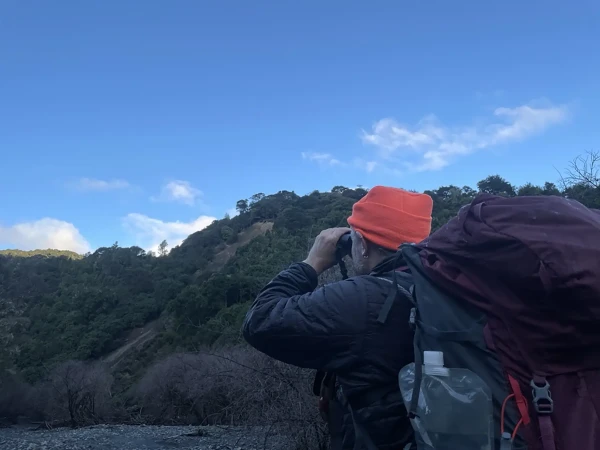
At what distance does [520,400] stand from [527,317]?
7.9 inches

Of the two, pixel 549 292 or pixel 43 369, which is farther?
pixel 43 369

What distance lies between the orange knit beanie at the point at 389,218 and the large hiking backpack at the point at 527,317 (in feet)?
1.33

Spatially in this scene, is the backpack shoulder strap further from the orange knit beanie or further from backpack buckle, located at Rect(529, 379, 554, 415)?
backpack buckle, located at Rect(529, 379, 554, 415)

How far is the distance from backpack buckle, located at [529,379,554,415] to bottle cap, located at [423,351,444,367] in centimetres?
23

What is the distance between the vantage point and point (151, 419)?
25.1 m

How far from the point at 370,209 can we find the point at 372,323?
44 cm

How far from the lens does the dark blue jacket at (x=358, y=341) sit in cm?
167

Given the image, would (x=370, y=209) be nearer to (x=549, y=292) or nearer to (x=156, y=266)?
(x=549, y=292)

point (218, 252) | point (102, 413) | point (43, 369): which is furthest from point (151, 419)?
point (218, 252)

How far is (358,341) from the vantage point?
1695 mm

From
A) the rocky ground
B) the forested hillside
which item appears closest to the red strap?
the forested hillside

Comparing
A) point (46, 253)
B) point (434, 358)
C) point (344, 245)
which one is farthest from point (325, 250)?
point (46, 253)

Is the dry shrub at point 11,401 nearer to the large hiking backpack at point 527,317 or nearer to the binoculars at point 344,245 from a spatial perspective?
the binoculars at point 344,245

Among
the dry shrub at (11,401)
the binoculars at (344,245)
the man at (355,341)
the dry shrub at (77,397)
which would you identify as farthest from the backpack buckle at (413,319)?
the dry shrub at (11,401)
